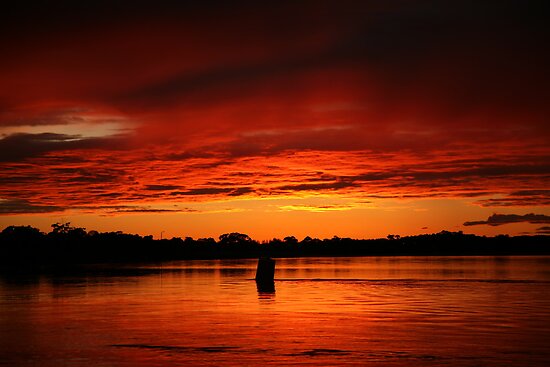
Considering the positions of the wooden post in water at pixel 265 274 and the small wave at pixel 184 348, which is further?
the wooden post in water at pixel 265 274

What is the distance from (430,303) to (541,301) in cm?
696

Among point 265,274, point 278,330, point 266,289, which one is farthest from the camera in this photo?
point 265,274

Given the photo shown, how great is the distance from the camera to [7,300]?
50.7 m

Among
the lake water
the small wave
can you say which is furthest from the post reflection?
the small wave

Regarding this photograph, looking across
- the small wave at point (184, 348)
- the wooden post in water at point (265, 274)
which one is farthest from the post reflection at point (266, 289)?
the small wave at point (184, 348)

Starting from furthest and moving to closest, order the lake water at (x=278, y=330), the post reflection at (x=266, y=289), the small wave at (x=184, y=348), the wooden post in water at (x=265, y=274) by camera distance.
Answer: the wooden post in water at (x=265, y=274), the post reflection at (x=266, y=289), the small wave at (x=184, y=348), the lake water at (x=278, y=330)

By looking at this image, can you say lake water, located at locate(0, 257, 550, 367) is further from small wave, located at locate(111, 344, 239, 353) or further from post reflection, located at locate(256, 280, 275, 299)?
post reflection, located at locate(256, 280, 275, 299)

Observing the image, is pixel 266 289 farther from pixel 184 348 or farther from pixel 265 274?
pixel 184 348

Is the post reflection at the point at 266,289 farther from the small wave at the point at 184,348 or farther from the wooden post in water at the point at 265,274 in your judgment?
the small wave at the point at 184,348

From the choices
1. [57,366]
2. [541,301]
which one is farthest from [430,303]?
[57,366]

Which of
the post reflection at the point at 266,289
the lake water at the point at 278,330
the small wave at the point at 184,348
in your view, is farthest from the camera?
the post reflection at the point at 266,289

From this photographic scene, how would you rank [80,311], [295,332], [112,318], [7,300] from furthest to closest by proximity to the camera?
[7,300], [80,311], [112,318], [295,332]

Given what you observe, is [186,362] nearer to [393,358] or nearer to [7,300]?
[393,358]

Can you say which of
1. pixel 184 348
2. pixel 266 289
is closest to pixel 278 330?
pixel 184 348
